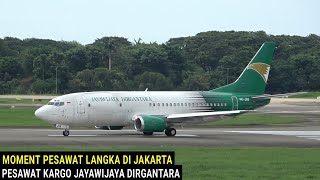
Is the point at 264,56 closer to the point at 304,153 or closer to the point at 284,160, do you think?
the point at 304,153

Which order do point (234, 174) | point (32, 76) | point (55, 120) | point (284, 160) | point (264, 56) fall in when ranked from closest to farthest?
1. point (234, 174)
2. point (284, 160)
3. point (55, 120)
4. point (264, 56)
5. point (32, 76)

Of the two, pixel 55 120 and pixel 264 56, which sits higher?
pixel 264 56

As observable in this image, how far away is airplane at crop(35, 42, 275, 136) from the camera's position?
167ft

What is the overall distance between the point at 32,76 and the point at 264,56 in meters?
75.4

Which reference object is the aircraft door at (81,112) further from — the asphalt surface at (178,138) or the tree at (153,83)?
the tree at (153,83)

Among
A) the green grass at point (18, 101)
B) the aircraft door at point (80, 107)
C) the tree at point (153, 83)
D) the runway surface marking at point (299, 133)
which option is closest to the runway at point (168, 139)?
the runway surface marking at point (299, 133)

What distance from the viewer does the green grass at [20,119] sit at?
2493 inches

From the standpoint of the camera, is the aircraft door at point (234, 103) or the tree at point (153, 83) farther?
the tree at point (153, 83)

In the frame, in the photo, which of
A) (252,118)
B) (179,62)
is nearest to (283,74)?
(179,62)

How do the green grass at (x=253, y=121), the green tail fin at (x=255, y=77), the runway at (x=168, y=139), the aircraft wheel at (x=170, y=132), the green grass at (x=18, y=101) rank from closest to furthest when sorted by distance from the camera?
the runway at (x=168, y=139) → the aircraft wheel at (x=170, y=132) → the green tail fin at (x=255, y=77) → the green grass at (x=253, y=121) → the green grass at (x=18, y=101)

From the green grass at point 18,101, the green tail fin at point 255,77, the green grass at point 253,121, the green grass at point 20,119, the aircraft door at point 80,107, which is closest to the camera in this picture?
the aircraft door at point 80,107

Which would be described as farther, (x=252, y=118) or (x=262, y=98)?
(x=252, y=118)

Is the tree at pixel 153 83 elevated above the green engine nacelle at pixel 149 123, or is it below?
above

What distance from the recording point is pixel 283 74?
430 feet
